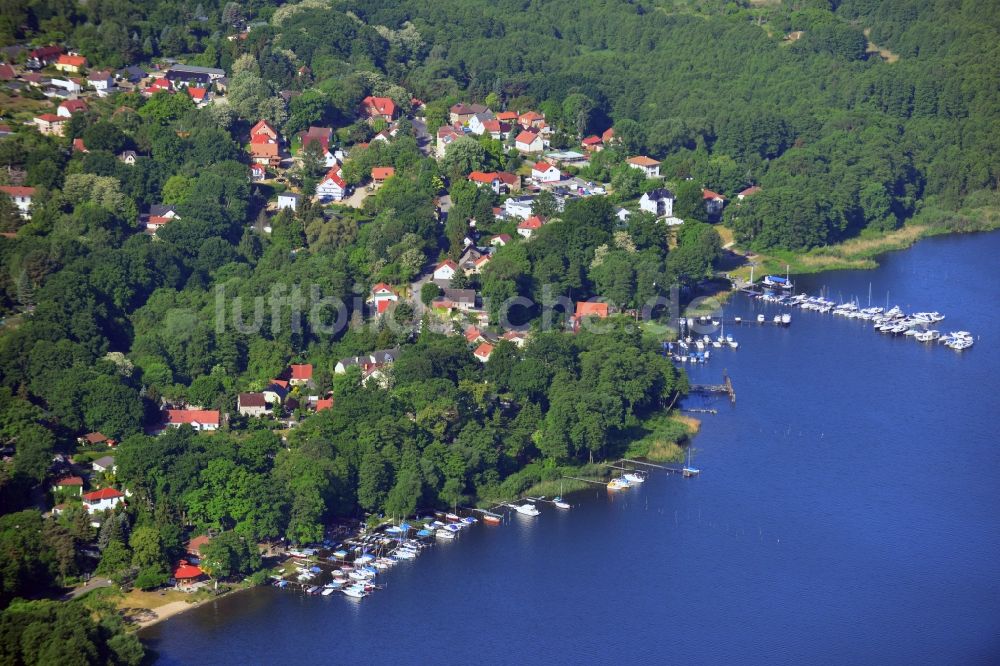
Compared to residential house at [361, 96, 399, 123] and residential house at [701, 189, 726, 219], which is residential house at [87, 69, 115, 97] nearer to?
residential house at [361, 96, 399, 123]

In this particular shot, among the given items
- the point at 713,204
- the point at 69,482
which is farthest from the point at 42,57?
the point at 69,482

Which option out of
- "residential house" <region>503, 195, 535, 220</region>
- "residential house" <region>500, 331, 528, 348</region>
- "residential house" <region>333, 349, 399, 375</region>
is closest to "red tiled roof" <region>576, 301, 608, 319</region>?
"residential house" <region>500, 331, 528, 348</region>

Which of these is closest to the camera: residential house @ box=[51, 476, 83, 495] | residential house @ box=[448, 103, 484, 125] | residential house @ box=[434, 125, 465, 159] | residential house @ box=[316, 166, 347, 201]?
residential house @ box=[51, 476, 83, 495]

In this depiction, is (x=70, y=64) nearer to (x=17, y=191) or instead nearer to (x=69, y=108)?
(x=69, y=108)

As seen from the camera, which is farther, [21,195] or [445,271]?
[21,195]

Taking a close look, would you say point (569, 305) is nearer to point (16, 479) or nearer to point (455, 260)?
point (455, 260)

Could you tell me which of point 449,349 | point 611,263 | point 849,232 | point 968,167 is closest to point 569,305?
point 611,263

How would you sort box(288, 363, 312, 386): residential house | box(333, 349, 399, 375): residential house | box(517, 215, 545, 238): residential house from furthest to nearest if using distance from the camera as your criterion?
box(517, 215, 545, 238): residential house → box(288, 363, 312, 386): residential house → box(333, 349, 399, 375): residential house
